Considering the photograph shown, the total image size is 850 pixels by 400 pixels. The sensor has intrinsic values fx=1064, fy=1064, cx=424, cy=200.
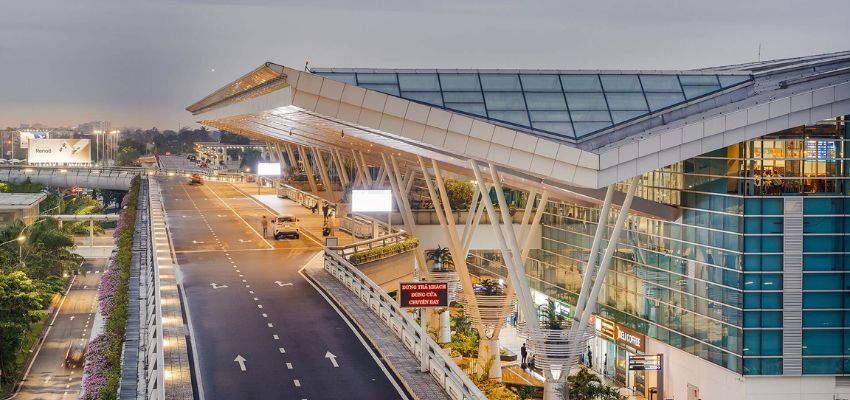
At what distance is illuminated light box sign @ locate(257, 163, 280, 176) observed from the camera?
116m

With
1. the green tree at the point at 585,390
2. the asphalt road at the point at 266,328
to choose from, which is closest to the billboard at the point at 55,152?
the asphalt road at the point at 266,328

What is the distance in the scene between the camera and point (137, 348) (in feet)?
91.7

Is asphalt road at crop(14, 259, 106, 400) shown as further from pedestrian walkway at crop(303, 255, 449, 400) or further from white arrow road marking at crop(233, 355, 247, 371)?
white arrow road marking at crop(233, 355, 247, 371)

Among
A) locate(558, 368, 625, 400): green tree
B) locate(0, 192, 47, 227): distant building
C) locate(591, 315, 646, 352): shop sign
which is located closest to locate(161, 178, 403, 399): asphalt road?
locate(558, 368, 625, 400): green tree

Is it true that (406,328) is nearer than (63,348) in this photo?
Yes

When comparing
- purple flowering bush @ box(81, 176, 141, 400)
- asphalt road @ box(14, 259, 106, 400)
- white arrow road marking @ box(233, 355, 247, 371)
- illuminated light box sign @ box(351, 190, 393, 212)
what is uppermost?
illuminated light box sign @ box(351, 190, 393, 212)

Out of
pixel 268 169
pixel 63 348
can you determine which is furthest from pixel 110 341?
pixel 268 169

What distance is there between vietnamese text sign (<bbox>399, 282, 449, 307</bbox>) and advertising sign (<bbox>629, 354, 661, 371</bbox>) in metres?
18.3

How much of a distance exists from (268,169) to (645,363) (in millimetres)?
77808

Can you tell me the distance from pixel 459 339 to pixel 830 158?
16.8m

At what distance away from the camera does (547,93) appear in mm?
37719

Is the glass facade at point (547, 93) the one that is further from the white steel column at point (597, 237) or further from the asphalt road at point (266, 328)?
the asphalt road at point (266, 328)

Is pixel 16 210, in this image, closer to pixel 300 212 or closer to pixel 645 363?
pixel 300 212

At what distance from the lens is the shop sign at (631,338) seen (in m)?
48.2
